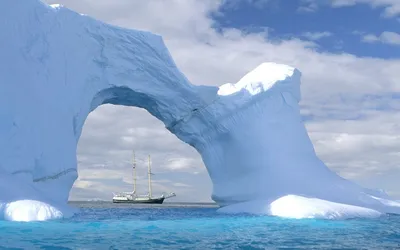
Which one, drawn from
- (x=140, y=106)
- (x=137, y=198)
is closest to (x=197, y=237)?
(x=140, y=106)

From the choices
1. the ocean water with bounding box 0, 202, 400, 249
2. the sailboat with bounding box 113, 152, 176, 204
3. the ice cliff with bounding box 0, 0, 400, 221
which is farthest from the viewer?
the sailboat with bounding box 113, 152, 176, 204

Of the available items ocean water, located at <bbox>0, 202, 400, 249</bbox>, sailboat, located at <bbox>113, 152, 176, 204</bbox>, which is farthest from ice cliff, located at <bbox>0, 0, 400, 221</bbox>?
sailboat, located at <bbox>113, 152, 176, 204</bbox>

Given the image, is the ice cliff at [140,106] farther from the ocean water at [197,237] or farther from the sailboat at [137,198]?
the sailboat at [137,198]

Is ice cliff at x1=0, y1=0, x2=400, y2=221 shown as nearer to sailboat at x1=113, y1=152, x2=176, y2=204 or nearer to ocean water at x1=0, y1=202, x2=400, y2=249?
ocean water at x1=0, y1=202, x2=400, y2=249

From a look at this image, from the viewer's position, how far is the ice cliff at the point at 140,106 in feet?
50.3

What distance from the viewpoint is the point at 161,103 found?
826 inches

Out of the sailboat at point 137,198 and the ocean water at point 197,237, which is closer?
the ocean water at point 197,237

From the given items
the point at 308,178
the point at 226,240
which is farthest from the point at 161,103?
the point at 226,240

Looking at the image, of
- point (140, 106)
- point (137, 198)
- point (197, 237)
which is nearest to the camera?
point (197, 237)

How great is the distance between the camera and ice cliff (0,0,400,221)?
50.3 ft

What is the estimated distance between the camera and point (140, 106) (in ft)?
72.6

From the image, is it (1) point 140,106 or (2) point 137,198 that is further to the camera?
(2) point 137,198

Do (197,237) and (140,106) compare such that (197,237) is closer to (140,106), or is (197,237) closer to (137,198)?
(140,106)

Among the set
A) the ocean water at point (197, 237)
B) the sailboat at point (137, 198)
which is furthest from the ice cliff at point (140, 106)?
the sailboat at point (137, 198)
